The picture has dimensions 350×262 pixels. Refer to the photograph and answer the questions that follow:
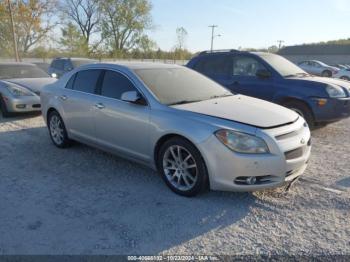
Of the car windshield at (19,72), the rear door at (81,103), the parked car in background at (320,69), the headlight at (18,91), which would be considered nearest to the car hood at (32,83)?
the headlight at (18,91)

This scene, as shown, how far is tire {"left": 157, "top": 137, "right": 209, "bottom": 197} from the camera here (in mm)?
3561

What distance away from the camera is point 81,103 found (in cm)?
497

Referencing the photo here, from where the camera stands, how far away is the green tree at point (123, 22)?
50.6 meters

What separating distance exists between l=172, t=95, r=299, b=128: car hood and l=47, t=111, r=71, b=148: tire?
2.55m

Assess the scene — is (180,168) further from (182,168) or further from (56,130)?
(56,130)

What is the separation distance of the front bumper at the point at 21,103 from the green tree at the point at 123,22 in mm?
45880

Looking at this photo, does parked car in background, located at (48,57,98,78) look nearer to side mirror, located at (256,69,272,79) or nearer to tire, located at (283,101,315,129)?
side mirror, located at (256,69,272,79)

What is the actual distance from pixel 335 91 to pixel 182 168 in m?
4.11

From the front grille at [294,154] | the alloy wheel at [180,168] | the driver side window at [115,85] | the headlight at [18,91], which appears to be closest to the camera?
the front grille at [294,154]

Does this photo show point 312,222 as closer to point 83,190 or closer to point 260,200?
point 260,200

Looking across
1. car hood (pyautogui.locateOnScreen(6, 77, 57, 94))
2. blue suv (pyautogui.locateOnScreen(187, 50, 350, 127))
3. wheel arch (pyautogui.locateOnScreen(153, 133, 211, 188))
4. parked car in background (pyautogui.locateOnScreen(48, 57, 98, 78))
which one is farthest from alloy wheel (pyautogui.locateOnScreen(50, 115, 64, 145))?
parked car in background (pyautogui.locateOnScreen(48, 57, 98, 78))

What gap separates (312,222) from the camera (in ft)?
10.5

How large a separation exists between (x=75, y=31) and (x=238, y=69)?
4553 cm

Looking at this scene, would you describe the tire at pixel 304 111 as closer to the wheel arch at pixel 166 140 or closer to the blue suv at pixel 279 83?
the blue suv at pixel 279 83
